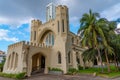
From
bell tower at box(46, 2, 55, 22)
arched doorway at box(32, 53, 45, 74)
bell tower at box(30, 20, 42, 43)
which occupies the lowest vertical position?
arched doorway at box(32, 53, 45, 74)

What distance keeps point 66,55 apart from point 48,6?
1412 inches

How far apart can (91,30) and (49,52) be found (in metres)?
9.13

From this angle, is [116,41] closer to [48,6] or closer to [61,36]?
[61,36]

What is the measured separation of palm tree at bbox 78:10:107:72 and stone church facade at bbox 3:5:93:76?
11.3 feet

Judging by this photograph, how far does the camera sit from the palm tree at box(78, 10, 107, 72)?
19969 mm

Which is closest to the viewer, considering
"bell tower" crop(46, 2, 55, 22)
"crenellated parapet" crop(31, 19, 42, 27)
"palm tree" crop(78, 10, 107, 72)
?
"palm tree" crop(78, 10, 107, 72)

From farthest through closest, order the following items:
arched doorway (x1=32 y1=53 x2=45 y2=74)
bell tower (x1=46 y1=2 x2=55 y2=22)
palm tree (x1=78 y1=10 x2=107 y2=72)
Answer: bell tower (x1=46 y1=2 x2=55 y2=22) → arched doorway (x1=32 y1=53 x2=45 y2=74) → palm tree (x1=78 y1=10 x2=107 y2=72)

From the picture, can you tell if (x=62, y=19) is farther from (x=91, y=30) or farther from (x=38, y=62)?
(x=38, y=62)

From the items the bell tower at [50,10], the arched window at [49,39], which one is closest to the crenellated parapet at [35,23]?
the arched window at [49,39]

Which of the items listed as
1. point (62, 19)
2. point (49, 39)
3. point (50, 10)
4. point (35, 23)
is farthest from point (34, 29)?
point (50, 10)

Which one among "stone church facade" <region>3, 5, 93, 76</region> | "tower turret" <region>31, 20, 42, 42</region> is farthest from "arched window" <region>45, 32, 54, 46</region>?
"tower turret" <region>31, 20, 42, 42</region>

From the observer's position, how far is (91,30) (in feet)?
68.3

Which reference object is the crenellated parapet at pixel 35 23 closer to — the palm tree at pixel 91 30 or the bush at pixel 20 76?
the palm tree at pixel 91 30

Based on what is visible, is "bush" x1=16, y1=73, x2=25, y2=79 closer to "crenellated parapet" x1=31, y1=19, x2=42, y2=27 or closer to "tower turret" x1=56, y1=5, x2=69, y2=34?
"tower turret" x1=56, y1=5, x2=69, y2=34
